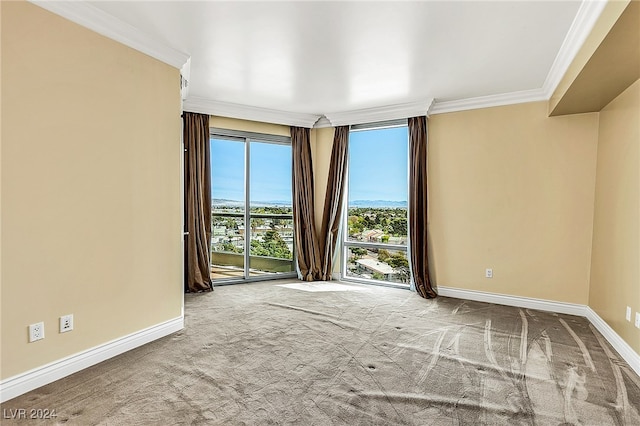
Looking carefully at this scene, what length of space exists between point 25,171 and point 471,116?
15.3ft

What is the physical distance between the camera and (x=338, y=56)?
320cm

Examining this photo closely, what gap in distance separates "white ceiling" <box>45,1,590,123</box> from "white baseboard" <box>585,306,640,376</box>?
8.44 feet

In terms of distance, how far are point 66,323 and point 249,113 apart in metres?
3.62

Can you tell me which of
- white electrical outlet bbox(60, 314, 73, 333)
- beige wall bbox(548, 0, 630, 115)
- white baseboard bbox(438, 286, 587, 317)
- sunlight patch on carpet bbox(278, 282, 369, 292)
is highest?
beige wall bbox(548, 0, 630, 115)

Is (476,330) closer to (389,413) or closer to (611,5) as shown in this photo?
(389,413)

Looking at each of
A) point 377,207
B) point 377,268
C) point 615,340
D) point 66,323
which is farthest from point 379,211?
point 66,323

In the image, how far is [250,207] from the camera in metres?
5.43

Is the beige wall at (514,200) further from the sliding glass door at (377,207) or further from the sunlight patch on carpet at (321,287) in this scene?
the sunlight patch on carpet at (321,287)

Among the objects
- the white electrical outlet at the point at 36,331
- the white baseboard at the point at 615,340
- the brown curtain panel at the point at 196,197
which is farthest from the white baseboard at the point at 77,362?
the white baseboard at the point at 615,340

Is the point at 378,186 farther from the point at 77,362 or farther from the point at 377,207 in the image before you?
the point at 77,362

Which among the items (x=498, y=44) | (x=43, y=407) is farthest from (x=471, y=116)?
(x=43, y=407)

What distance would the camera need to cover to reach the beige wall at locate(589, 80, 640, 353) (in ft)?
9.18

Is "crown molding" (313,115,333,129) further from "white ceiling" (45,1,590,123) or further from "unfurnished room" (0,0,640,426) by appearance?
"white ceiling" (45,1,590,123)

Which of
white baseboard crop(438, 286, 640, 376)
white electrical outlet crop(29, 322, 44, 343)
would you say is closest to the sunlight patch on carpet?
white baseboard crop(438, 286, 640, 376)
